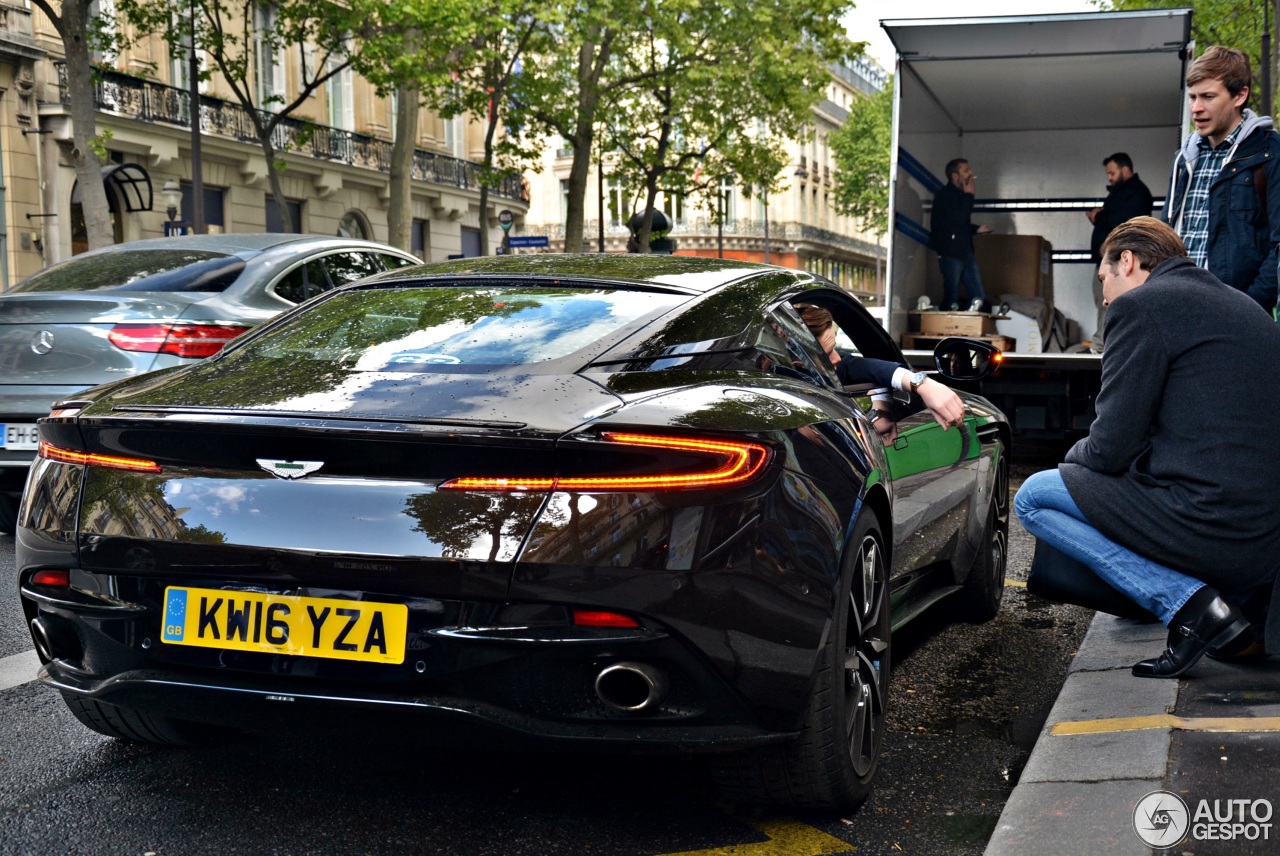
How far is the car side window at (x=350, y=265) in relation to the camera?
8.41 metres

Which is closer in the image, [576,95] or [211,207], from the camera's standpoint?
[576,95]

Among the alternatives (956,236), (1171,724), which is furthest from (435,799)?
(956,236)

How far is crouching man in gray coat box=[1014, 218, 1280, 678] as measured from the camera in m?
3.97

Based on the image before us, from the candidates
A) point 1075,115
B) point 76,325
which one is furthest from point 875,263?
point 76,325

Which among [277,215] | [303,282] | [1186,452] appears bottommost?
[1186,452]

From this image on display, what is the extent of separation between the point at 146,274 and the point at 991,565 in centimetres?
449

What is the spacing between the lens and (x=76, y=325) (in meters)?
6.95

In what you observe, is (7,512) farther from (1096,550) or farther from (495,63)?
(495,63)

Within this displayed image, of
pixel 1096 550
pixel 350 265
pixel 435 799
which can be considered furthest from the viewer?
pixel 350 265

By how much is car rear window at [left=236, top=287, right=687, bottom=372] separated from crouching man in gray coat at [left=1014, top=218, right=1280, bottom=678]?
4.44ft

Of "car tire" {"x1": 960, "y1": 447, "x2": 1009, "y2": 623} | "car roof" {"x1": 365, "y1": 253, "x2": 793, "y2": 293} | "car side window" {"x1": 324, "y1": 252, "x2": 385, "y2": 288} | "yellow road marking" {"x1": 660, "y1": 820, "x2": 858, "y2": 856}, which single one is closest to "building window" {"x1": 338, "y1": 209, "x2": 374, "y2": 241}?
"car side window" {"x1": 324, "y1": 252, "x2": 385, "y2": 288}

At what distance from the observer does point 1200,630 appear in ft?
13.4

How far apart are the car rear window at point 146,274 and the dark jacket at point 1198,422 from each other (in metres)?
4.85

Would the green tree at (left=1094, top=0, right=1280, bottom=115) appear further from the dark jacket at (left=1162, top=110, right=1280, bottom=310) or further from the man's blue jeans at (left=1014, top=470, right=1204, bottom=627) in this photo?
the man's blue jeans at (left=1014, top=470, right=1204, bottom=627)
